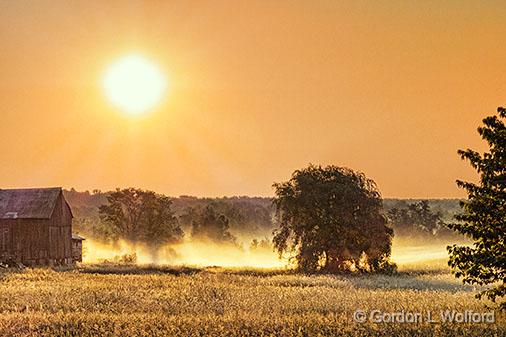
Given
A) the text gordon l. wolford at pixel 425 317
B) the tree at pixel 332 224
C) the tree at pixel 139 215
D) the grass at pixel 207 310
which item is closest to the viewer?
the grass at pixel 207 310

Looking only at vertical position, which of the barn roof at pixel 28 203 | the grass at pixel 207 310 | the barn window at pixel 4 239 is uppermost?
the barn roof at pixel 28 203

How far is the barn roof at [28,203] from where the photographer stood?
79.7m

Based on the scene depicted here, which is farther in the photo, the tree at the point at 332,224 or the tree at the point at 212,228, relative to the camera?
the tree at the point at 212,228

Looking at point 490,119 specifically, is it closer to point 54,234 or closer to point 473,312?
point 473,312

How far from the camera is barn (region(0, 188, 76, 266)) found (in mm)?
78938

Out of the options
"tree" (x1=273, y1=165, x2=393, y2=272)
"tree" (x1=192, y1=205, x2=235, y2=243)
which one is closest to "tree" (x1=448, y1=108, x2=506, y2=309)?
"tree" (x1=273, y1=165, x2=393, y2=272)

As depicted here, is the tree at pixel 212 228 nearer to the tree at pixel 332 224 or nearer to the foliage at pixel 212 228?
the foliage at pixel 212 228

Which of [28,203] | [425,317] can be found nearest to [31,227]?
[28,203]

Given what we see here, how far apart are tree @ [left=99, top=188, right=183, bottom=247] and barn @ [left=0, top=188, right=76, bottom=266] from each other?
28515mm

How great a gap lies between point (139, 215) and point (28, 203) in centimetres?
3247

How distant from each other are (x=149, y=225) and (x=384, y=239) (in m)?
57.6

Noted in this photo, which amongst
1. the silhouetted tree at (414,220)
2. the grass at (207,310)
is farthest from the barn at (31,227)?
the silhouetted tree at (414,220)

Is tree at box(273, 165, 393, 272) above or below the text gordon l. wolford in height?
above

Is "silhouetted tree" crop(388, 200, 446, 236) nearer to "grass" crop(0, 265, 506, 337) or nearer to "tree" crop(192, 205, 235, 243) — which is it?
"tree" crop(192, 205, 235, 243)
